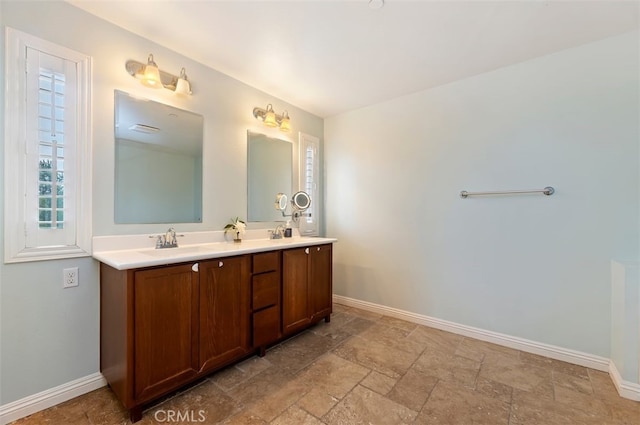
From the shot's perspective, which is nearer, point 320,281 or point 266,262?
point 266,262

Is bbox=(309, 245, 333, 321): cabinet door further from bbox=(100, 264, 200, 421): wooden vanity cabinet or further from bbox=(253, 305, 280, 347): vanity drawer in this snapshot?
bbox=(100, 264, 200, 421): wooden vanity cabinet

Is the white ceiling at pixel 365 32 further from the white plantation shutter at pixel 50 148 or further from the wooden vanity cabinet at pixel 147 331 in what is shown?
the wooden vanity cabinet at pixel 147 331

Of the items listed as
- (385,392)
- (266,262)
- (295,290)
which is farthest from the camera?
(295,290)

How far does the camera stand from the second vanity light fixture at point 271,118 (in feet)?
8.91

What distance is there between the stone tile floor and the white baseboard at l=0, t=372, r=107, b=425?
0.14 ft

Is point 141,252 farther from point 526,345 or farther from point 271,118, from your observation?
point 526,345

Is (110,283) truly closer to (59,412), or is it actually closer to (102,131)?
(59,412)

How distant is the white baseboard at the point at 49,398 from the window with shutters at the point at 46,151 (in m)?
0.78

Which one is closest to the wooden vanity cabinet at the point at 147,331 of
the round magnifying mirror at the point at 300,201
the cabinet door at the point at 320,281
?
the cabinet door at the point at 320,281

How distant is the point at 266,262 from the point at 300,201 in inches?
42.9

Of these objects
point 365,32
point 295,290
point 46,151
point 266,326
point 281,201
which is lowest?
point 266,326

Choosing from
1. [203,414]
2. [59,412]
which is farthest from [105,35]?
[203,414]

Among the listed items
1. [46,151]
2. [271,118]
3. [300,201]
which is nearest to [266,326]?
[300,201]

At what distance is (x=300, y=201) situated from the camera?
304cm
